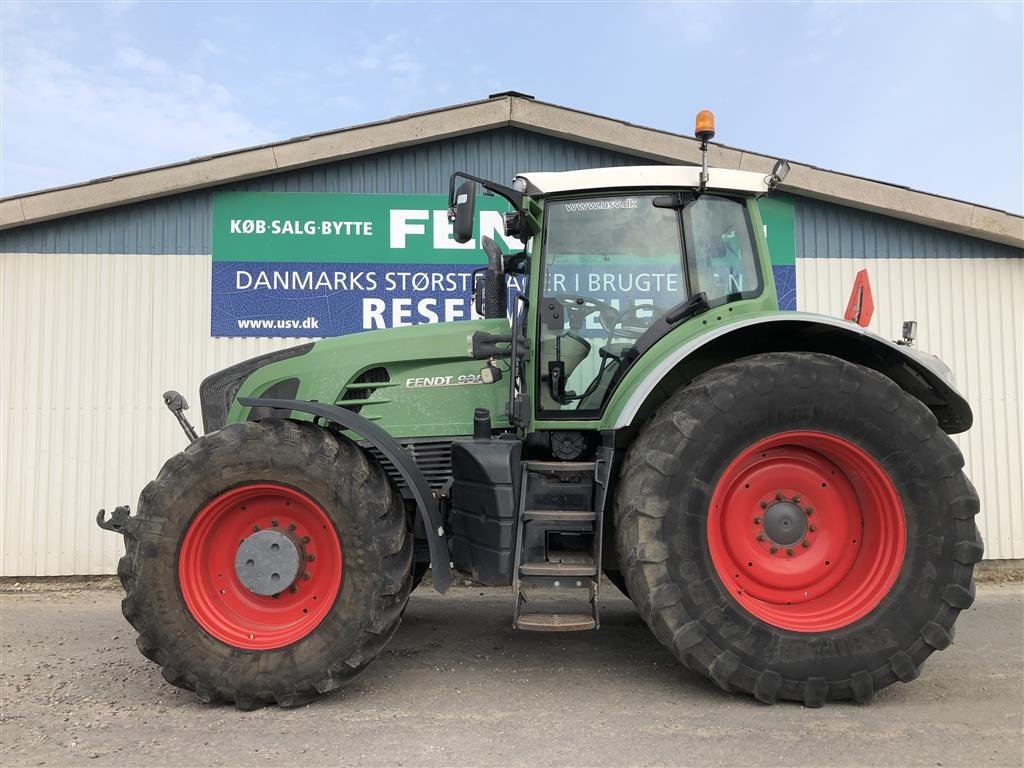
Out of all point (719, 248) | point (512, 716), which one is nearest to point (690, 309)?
point (719, 248)

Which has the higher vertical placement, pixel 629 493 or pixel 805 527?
pixel 629 493

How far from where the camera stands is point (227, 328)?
21.0ft

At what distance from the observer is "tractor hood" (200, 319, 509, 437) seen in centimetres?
385

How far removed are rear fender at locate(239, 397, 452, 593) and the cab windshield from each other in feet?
2.54

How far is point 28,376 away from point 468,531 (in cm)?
505

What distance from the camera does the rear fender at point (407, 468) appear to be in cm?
335

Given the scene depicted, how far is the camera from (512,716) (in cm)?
311

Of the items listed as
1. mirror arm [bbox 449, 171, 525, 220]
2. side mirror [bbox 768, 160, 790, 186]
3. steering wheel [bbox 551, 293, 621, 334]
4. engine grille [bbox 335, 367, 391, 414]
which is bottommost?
engine grille [bbox 335, 367, 391, 414]

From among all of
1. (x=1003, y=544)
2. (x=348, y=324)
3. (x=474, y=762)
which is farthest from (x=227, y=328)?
(x=1003, y=544)

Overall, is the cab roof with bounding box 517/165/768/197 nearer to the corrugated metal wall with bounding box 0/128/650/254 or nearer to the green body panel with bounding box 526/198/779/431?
the green body panel with bounding box 526/198/779/431

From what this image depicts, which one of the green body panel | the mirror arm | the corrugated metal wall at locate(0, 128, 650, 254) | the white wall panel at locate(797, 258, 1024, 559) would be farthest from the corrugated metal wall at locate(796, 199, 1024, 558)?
the mirror arm

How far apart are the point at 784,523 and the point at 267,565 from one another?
2500mm

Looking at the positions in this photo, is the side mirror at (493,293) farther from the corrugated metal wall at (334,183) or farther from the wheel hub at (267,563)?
the corrugated metal wall at (334,183)

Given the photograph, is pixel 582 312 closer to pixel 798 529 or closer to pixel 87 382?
pixel 798 529
